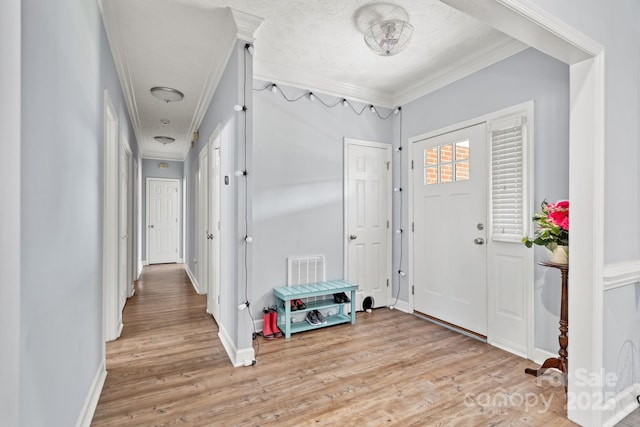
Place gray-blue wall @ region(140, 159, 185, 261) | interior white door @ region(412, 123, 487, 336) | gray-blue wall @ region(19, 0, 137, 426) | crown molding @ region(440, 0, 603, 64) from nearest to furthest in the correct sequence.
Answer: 1. gray-blue wall @ region(19, 0, 137, 426)
2. crown molding @ region(440, 0, 603, 64)
3. interior white door @ region(412, 123, 487, 336)
4. gray-blue wall @ region(140, 159, 185, 261)

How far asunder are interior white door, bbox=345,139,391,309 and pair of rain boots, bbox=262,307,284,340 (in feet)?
3.33

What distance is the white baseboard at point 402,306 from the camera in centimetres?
380

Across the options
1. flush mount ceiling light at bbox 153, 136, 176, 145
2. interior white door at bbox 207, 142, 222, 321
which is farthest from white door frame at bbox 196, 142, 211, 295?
flush mount ceiling light at bbox 153, 136, 176, 145

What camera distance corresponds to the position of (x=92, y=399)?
6.23 feet

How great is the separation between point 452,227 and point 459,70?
1.55 m

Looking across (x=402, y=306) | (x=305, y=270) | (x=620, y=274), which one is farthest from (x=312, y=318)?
(x=620, y=274)

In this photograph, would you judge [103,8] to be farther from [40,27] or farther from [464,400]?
[464,400]

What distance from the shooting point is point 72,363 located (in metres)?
1.54

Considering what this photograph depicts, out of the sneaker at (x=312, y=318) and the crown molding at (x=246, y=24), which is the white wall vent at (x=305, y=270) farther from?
the crown molding at (x=246, y=24)

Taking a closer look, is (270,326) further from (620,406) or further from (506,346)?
(620,406)

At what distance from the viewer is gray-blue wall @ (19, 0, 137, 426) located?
3.47ft

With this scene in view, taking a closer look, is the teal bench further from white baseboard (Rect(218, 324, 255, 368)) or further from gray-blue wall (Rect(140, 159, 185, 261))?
gray-blue wall (Rect(140, 159, 185, 261))

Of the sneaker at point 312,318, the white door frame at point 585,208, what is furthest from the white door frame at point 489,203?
the sneaker at point 312,318

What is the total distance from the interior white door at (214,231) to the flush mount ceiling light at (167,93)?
92 cm
